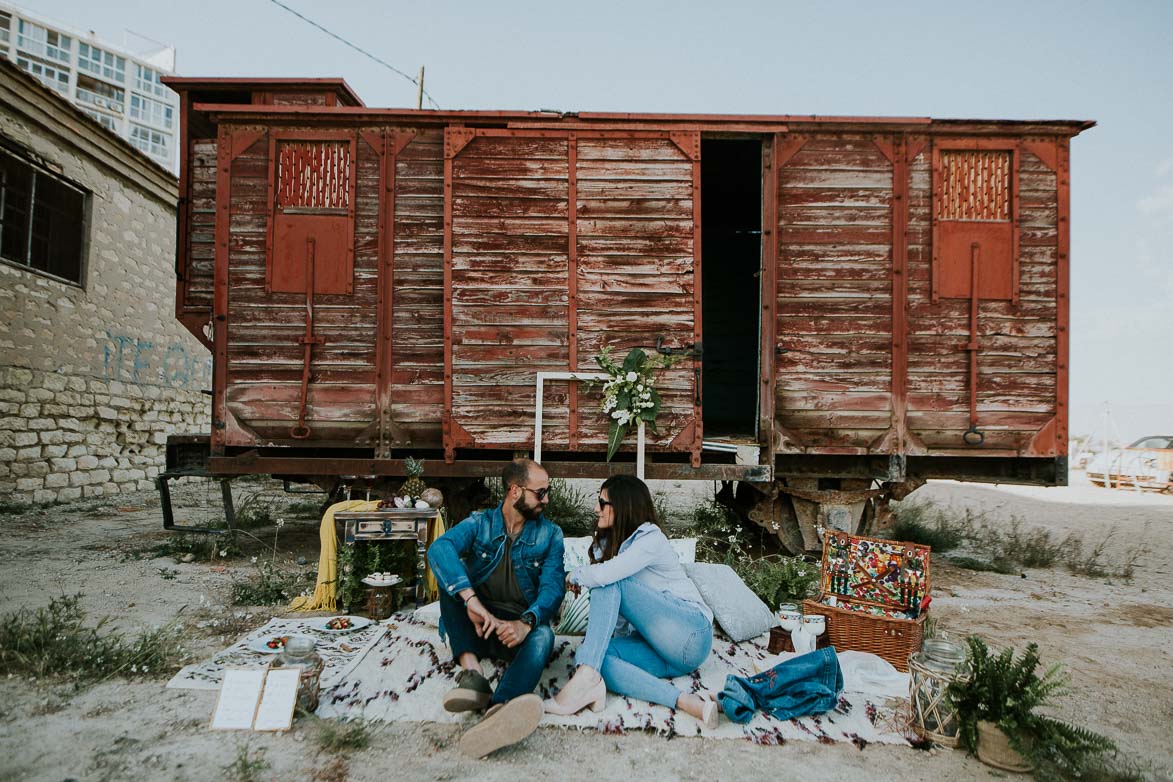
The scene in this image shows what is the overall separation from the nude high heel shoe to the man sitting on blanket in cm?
13

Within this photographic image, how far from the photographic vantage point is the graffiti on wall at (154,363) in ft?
33.1

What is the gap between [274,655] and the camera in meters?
3.90

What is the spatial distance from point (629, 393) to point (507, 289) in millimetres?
1457

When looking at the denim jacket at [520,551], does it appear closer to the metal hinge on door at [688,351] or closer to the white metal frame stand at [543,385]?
the white metal frame stand at [543,385]

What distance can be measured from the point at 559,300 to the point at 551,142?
4.74 ft

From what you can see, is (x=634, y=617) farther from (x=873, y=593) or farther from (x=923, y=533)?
(x=923, y=533)

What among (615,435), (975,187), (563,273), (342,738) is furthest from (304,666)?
(975,187)

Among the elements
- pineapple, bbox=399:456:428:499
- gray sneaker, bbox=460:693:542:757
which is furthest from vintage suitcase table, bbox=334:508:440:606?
gray sneaker, bbox=460:693:542:757

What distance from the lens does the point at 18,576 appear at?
5438 mm

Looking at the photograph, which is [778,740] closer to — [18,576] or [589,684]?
[589,684]

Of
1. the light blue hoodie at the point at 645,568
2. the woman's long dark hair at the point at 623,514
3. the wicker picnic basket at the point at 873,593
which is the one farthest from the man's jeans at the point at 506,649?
the wicker picnic basket at the point at 873,593

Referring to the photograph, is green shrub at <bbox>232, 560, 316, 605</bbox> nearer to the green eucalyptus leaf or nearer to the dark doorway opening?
the green eucalyptus leaf

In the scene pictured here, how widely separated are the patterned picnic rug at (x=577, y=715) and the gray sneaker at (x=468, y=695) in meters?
0.15

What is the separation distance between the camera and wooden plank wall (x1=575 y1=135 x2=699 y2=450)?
6121 millimetres
